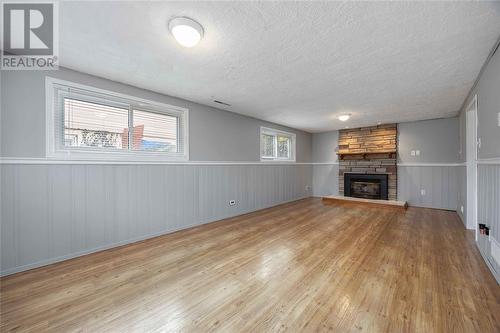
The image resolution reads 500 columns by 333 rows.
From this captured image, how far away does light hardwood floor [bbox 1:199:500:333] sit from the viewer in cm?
148

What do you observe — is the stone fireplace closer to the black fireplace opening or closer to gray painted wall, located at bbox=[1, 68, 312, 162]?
the black fireplace opening

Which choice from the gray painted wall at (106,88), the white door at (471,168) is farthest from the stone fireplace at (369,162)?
the gray painted wall at (106,88)

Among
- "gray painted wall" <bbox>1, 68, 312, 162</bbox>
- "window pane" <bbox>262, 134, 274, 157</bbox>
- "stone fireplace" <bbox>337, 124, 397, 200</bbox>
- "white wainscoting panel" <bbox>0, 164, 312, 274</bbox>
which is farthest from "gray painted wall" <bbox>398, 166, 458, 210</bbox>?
"white wainscoting panel" <bbox>0, 164, 312, 274</bbox>

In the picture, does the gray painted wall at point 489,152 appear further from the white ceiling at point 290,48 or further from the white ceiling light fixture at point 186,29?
the white ceiling light fixture at point 186,29

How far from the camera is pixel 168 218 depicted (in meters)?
3.46

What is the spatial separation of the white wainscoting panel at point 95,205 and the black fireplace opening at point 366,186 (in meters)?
4.07

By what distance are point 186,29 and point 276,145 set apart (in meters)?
4.65

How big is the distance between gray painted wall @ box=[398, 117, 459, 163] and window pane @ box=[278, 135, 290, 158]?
10.1ft

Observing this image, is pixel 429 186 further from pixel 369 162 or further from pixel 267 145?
pixel 267 145

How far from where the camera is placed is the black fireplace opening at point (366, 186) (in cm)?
588

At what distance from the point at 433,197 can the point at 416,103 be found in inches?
113

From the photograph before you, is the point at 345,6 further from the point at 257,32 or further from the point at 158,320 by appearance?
the point at 158,320

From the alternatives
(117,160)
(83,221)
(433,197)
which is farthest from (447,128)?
(83,221)

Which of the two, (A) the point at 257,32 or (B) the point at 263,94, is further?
(B) the point at 263,94
